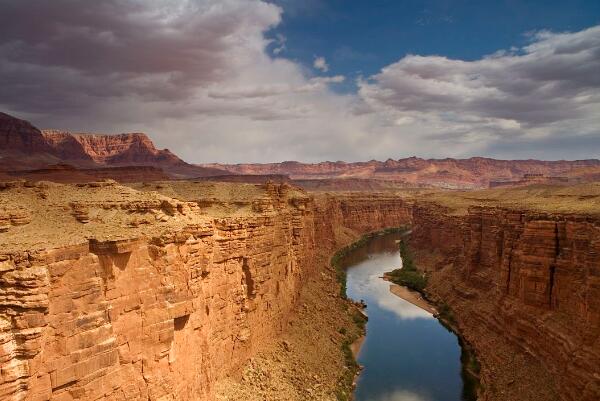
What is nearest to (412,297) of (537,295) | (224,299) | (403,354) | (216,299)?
(403,354)

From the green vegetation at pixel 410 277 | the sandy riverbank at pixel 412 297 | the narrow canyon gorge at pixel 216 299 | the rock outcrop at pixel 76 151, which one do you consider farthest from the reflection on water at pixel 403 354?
the rock outcrop at pixel 76 151

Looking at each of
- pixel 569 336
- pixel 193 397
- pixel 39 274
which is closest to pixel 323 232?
pixel 569 336

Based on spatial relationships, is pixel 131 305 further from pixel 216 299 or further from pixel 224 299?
pixel 224 299

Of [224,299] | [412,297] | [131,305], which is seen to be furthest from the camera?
[412,297]

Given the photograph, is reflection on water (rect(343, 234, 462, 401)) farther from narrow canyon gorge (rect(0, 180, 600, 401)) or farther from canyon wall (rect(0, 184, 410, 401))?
canyon wall (rect(0, 184, 410, 401))

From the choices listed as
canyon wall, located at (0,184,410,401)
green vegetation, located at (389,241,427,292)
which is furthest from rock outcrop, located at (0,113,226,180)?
canyon wall, located at (0,184,410,401)

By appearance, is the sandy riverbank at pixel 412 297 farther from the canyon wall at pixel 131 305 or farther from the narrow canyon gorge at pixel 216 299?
the canyon wall at pixel 131 305
